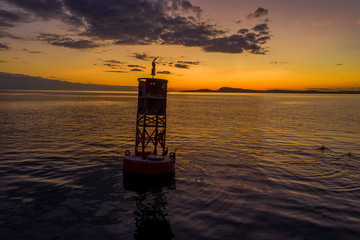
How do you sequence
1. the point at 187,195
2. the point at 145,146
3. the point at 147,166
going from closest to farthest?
the point at 187,195, the point at 147,166, the point at 145,146

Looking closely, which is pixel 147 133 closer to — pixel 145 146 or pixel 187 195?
pixel 145 146

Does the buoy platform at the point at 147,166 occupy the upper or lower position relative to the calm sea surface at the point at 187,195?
upper

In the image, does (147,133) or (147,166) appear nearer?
(147,166)

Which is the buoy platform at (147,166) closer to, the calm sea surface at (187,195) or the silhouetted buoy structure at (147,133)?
the silhouetted buoy structure at (147,133)

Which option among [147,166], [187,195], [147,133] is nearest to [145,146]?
[147,133]

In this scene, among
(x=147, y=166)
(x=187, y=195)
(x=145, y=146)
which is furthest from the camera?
(x=145, y=146)

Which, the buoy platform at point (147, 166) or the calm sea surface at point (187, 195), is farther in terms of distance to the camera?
the buoy platform at point (147, 166)

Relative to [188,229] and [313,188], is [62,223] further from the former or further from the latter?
[313,188]

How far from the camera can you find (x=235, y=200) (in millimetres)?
20875

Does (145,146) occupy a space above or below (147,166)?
above

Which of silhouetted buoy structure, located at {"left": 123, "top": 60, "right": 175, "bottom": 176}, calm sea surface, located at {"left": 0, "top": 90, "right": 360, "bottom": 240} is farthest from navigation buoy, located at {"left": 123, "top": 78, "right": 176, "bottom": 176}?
calm sea surface, located at {"left": 0, "top": 90, "right": 360, "bottom": 240}

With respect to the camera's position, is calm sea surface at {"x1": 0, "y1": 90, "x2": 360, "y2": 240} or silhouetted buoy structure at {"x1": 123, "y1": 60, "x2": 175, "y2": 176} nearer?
calm sea surface at {"x1": 0, "y1": 90, "x2": 360, "y2": 240}

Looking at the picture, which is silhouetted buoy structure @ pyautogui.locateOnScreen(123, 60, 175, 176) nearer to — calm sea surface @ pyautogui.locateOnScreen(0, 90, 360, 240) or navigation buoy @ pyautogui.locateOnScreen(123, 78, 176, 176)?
navigation buoy @ pyautogui.locateOnScreen(123, 78, 176, 176)

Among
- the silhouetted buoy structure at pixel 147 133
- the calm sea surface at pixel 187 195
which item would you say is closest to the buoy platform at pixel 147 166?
the silhouetted buoy structure at pixel 147 133
